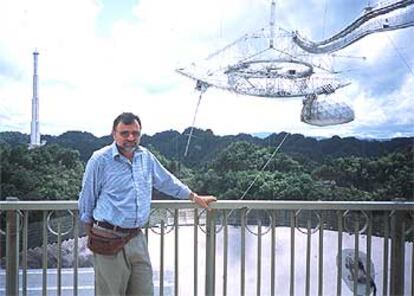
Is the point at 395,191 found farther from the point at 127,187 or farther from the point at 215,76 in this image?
the point at 127,187

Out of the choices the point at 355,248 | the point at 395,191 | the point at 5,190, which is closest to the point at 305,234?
the point at 355,248

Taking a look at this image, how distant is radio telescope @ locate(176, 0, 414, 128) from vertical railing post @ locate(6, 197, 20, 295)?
1215 mm

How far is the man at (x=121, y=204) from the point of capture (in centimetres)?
213

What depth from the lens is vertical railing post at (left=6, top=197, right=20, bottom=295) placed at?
97.6 inches

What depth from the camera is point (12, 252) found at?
2520 mm

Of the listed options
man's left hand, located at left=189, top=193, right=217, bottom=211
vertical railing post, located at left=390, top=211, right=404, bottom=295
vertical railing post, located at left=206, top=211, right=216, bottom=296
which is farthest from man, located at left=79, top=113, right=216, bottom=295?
vertical railing post, located at left=390, top=211, right=404, bottom=295

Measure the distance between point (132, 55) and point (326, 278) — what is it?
1641 mm

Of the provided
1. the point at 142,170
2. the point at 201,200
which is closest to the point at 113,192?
the point at 142,170

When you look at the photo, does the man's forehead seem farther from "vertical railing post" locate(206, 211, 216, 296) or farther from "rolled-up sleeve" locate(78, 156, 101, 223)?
"vertical railing post" locate(206, 211, 216, 296)

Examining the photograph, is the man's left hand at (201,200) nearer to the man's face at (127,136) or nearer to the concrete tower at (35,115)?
the man's face at (127,136)

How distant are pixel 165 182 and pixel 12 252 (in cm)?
86

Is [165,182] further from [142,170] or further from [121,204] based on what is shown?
[121,204]

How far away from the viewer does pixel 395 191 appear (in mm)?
2938

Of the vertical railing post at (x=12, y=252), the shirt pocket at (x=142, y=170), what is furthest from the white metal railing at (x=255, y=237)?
the shirt pocket at (x=142, y=170)
